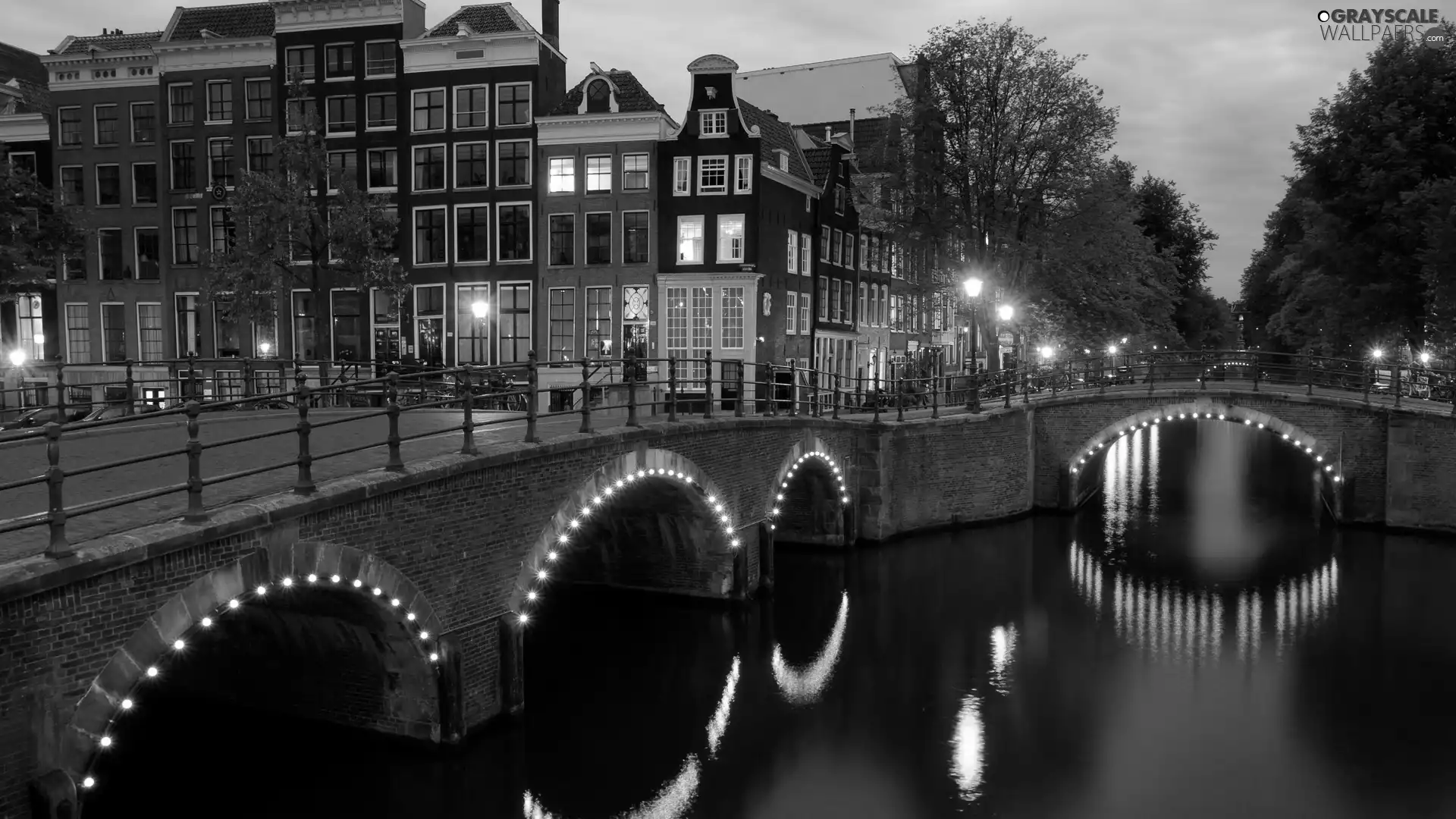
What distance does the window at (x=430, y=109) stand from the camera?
36062mm

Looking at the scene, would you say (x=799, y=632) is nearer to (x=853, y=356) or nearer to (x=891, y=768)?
(x=891, y=768)

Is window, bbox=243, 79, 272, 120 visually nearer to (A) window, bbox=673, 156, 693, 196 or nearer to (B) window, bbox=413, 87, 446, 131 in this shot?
(B) window, bbox=413, 87, 446, 131

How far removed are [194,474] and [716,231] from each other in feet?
90.4

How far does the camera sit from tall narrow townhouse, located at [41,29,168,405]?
38.8m

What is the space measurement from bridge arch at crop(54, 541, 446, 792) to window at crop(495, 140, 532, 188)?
25504 mm

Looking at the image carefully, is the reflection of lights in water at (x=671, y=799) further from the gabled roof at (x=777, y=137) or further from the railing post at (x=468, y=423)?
the gabled roof at (x=777, y=137)

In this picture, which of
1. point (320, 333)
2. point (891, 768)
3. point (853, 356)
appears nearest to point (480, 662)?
point (891, 768)

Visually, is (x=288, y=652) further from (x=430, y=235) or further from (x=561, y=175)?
(x=430, y=235)

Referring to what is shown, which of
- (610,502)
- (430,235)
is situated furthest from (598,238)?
(610,502)

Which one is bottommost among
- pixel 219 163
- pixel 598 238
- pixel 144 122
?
pixel 598 238

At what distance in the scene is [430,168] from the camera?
3653 centimetres

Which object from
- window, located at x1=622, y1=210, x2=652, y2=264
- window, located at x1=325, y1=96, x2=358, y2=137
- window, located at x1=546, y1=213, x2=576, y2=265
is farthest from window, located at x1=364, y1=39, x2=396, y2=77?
window, located at x1=622, y1=210, x2=652, y2=264

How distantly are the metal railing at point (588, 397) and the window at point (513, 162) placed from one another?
7.43 metres

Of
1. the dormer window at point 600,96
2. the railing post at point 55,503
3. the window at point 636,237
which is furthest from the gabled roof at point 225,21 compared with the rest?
the railing post at point 55,503
